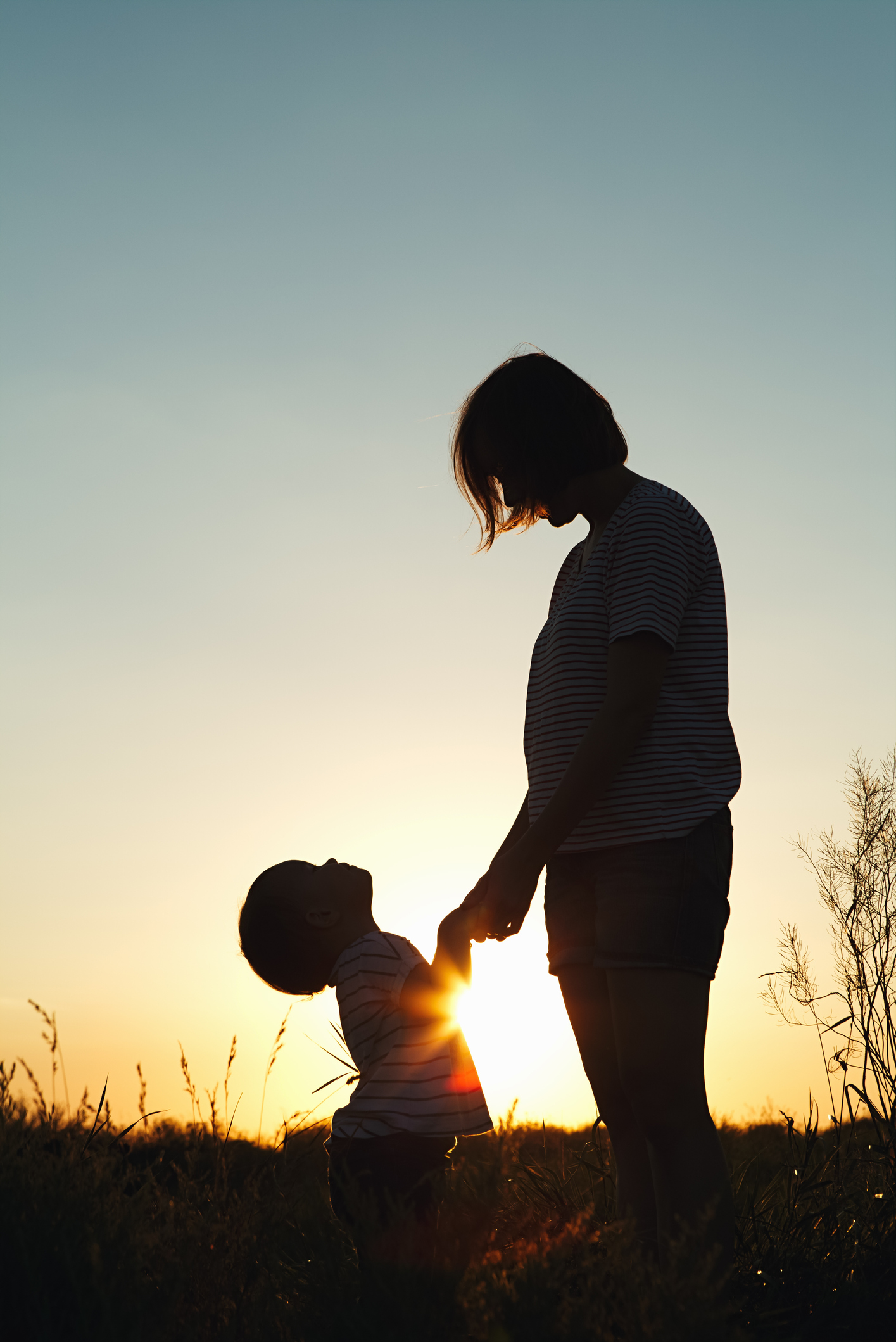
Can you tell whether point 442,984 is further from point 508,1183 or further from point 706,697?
point 508,1183

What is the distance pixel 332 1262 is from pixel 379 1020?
1.79 feet

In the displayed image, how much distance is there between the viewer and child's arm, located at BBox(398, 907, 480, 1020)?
2.21 m

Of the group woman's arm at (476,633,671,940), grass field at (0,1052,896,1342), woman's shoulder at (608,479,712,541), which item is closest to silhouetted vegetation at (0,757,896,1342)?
grass field at (0,1052,896,1342)

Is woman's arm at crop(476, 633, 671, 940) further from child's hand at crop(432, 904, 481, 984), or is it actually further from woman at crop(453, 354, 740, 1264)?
child's hand at crop(432, 904, 481, 984)

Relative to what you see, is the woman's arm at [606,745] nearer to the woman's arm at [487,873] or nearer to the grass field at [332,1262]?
the woman's arm at [487,873]

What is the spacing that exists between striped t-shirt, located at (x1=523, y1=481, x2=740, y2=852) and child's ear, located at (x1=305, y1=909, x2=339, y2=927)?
59 cm

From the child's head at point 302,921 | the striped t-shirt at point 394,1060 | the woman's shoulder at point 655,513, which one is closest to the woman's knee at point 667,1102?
the striped t-shirt at point 394,1060

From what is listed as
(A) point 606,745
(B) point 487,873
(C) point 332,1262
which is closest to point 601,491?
(A) point 606,745

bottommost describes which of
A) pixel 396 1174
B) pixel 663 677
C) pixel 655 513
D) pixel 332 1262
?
pixel 332 1262

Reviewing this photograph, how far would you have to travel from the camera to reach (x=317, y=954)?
2467 mm

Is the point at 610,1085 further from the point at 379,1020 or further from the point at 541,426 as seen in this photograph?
the point at 541,426

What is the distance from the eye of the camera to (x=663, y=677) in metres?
2.09

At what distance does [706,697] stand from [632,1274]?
116cm

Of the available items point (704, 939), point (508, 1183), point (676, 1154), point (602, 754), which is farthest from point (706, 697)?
point (508, 1183)
